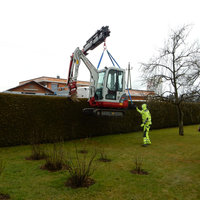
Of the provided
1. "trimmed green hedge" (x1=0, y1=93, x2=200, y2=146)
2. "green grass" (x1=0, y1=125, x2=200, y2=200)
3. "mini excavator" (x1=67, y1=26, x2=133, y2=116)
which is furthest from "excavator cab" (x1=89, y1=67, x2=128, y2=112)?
"green grass" (x1=0, y1=125, x2=200, y2=200)

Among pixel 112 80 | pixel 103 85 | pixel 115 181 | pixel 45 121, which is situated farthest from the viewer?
pixel 45 121

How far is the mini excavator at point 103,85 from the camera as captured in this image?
983 centimetres

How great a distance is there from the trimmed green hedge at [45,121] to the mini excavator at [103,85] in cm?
133

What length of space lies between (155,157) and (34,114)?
6.20m

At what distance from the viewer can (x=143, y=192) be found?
14.6ft

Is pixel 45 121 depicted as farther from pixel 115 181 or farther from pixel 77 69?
pixel 115 181

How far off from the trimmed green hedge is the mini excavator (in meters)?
1.33

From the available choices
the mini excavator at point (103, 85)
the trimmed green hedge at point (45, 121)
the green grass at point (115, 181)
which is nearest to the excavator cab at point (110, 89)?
the mini excavator at point (103, 85)

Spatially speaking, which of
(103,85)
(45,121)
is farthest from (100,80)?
(45,121)

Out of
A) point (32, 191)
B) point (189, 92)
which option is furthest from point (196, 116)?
point (32, 191)

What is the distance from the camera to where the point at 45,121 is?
405 inches

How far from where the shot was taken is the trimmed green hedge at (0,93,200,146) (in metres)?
9.12

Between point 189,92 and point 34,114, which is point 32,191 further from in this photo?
point 189,92

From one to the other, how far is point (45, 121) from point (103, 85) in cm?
361
